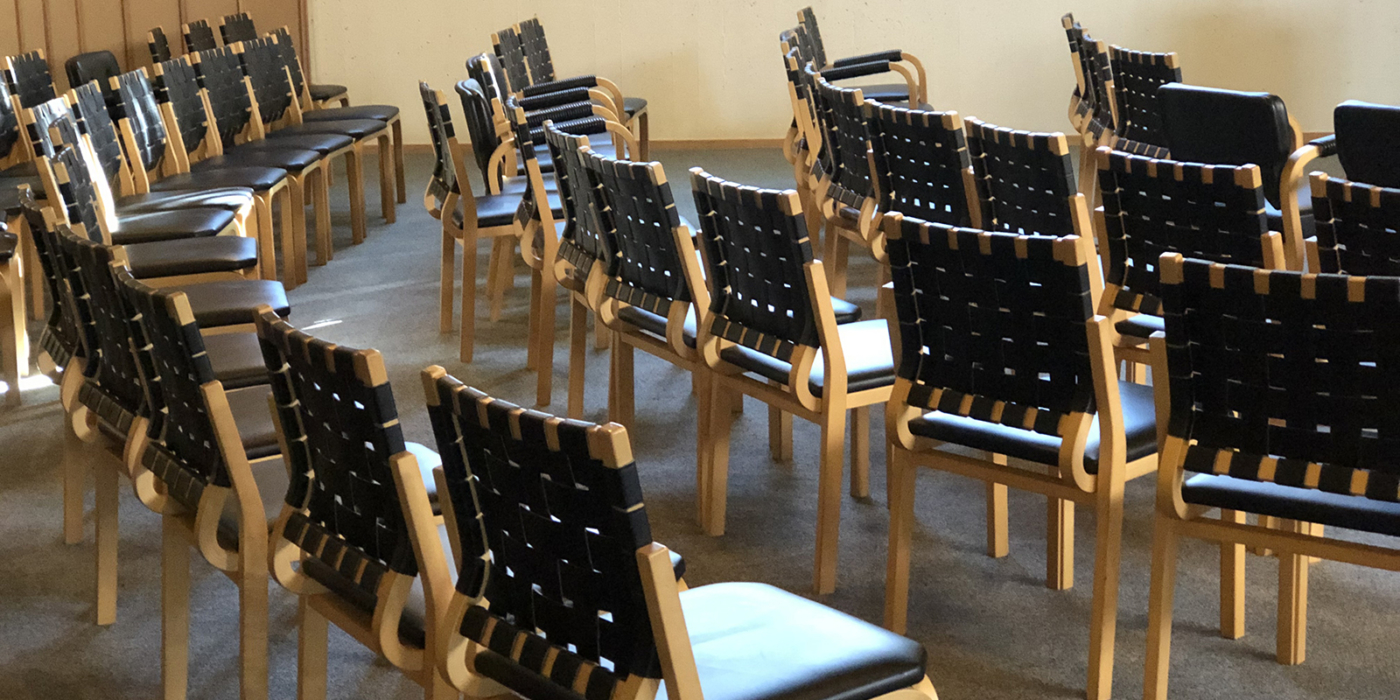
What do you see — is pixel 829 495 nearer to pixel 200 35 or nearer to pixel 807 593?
pixel 807 593

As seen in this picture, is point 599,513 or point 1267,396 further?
point 1267,396

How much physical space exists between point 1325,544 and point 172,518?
2.06m

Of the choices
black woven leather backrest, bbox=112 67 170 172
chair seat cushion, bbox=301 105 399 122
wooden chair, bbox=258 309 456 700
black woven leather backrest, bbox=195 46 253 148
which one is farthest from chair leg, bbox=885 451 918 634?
chair seat cushion, bbox=301 105 399 122

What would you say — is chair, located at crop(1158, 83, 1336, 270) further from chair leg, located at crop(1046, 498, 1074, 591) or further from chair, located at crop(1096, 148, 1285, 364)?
chair leg, located at crop(1046, 498, 1074, 591)

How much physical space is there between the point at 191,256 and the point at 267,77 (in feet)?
10.6

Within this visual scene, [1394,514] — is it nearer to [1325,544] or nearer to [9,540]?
[1325,544]

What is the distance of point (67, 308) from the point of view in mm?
3078

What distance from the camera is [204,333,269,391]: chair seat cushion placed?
10.6ft

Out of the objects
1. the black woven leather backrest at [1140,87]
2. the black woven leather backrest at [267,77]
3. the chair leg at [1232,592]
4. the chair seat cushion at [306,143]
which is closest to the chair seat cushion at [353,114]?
the black woven leather backrest at [267,77]

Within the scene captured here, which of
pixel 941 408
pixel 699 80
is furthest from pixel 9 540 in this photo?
pixel 699 80

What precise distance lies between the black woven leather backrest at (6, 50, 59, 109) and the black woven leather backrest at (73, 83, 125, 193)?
132cm

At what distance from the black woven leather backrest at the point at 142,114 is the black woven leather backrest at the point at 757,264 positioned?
10.1 ft

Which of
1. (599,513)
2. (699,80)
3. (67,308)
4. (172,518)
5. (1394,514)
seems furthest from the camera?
(699,80)

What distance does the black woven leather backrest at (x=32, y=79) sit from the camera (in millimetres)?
6223
